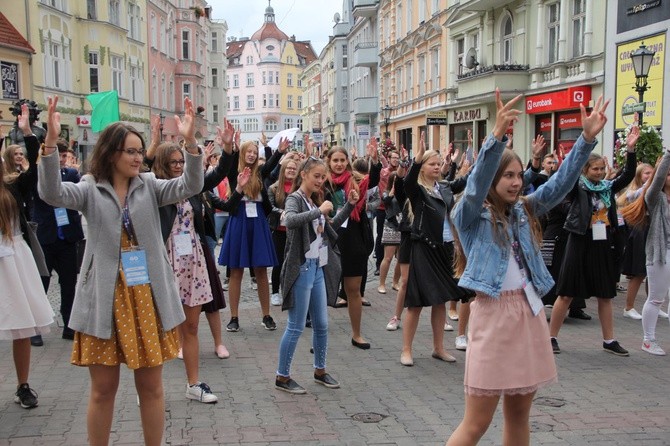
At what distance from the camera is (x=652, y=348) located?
22.2 feet

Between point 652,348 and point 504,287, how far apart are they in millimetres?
3992

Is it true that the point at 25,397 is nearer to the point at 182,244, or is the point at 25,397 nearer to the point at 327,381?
the point at 182,244

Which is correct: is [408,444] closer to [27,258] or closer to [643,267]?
[27,258]

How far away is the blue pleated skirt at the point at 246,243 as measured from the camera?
25.2ft

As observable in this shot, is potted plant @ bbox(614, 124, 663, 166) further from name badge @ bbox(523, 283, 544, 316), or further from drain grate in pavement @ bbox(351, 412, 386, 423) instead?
name badge @ bbox(523, 283, 544, 316)

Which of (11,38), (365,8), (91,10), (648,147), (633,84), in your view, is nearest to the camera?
(648,147)

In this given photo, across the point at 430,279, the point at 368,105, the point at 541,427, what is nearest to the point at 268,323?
the point at 430,279

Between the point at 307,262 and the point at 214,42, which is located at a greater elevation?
the point at 214,42

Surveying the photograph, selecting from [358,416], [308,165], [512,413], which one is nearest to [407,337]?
[358,416]

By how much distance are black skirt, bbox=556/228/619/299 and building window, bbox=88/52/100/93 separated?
30.3 metres

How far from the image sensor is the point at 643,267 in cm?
845

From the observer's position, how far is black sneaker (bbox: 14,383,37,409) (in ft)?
17.1

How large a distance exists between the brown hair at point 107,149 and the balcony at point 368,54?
44.4 metres

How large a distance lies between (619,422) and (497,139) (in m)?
2.67
